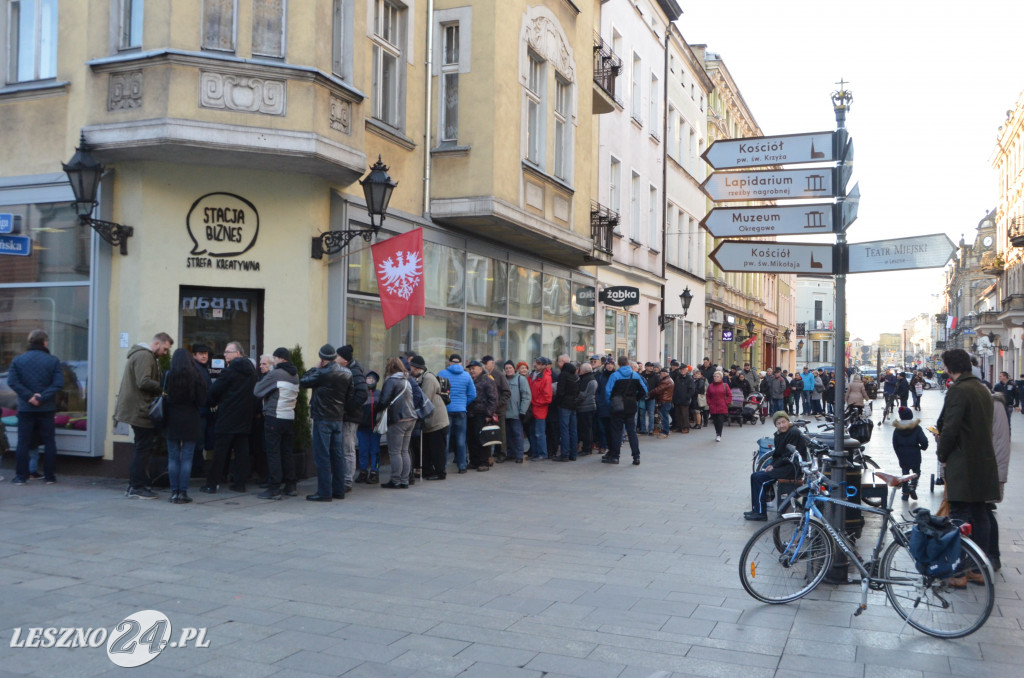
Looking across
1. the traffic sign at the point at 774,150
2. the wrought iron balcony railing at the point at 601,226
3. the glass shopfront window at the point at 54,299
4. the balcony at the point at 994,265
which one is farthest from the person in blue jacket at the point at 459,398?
the balcony at the point at 994,265

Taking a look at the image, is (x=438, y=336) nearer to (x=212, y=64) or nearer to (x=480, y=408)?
(x=480, y=408)

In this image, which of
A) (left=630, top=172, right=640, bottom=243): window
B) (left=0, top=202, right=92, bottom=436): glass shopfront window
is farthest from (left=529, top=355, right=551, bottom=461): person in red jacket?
(left=630, top=172, right=640, bottom=243): window

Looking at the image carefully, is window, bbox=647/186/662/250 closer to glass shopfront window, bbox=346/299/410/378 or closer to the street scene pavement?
glass shopfront window, bbox=346/299/410/378

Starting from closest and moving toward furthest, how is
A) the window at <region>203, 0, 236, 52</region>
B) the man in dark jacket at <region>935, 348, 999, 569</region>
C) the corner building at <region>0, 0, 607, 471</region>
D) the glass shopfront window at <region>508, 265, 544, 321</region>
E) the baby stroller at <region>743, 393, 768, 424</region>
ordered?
the man in dark jacket at <region>935, 348, 999, 569</region> → the corner building at <region>0, 0, 607, 471</region> → the window at <region>203, 0, 236, 52</region> → the glass shopfront window at <region>508, 265, 544, 321</region> → the baby stroller at <region>743, 393, 768, 424</region>

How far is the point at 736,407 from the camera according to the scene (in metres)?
27.2

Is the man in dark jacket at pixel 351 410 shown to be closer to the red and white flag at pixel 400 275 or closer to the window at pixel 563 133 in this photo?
the red and white flag at pixel 400 275

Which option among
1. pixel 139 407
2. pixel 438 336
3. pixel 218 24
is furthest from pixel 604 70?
pixel 139 407

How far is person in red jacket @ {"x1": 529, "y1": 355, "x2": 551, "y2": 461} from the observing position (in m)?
16.4

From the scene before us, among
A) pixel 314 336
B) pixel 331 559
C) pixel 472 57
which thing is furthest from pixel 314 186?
pixel 331 559

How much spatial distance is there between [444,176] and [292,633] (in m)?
10.9

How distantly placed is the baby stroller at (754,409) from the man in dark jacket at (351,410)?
18.0 m

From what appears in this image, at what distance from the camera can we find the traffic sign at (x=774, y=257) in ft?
→ 25.3

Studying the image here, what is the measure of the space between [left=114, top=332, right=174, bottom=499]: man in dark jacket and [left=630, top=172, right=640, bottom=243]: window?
1968 centimetres

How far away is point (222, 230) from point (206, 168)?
2.77ft
